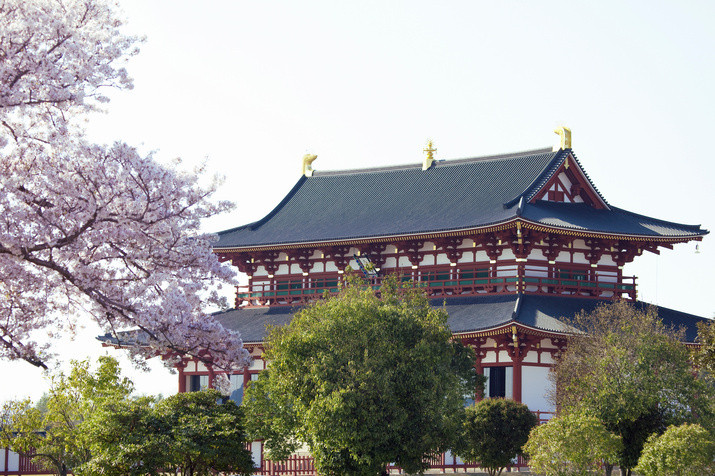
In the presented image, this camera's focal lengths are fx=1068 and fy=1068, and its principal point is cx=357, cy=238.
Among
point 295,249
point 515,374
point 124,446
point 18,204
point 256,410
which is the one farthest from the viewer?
point 295,249

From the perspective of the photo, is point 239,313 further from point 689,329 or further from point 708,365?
point 708,365

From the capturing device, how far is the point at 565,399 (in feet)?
107

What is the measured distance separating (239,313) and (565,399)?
21.2 metres

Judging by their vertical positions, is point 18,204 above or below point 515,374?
above

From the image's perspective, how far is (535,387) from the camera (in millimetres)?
40531

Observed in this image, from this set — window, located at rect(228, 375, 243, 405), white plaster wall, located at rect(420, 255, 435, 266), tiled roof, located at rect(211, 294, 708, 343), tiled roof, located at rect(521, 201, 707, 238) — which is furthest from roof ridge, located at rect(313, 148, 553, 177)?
window, located at rect(228, 375, 243, 405)

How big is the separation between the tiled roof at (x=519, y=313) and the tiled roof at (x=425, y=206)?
3042 mm

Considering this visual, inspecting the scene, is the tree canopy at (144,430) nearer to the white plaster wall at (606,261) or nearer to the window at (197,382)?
the window at (197,382)

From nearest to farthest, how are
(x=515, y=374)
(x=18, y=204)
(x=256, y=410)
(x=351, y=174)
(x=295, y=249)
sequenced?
1. (x=18, y=204)
2. (x=256, y=410)
3. (x=515, y=374)
4. (x=295, y=249)
5. (x=351, y=174)

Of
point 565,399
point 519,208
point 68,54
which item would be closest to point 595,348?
point 565,399

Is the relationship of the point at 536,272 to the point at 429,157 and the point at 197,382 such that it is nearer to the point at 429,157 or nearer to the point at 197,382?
the point at 429,157

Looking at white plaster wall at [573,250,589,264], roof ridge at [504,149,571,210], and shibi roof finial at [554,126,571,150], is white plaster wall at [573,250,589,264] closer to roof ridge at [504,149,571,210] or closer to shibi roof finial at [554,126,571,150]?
roof ridge at [504,149,571,210]

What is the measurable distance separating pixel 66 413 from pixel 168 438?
23.7 feet

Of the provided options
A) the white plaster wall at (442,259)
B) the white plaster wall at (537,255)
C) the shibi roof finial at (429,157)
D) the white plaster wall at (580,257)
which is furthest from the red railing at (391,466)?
the shibi roof finial at (429,157)
